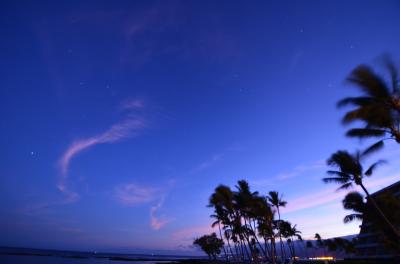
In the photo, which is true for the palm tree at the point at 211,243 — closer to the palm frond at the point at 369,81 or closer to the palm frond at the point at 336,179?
the palm frond at the point at 336,179

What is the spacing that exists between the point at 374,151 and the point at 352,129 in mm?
1948

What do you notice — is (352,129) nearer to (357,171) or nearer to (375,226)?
(357,171)

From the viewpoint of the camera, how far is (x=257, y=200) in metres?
41.7

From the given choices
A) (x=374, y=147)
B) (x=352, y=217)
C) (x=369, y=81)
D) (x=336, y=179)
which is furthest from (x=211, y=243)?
(x=369, y=81)

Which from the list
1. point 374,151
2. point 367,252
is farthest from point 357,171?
point 367,252

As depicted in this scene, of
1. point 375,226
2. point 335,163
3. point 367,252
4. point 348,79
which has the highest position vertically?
point 348,79

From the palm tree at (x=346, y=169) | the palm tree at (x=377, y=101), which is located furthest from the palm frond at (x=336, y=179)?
the palm tree at (x=377, y=101)

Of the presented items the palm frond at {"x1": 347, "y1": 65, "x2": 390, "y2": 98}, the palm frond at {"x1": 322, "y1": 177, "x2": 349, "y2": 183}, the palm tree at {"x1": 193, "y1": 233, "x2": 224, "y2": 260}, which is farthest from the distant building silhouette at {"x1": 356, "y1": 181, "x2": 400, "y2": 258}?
the palm tree at {"x1": 193, "y1": 233, "x2": 224, "y2": 260}

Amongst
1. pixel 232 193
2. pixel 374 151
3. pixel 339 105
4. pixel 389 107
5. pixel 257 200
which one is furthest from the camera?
pixel 232 193

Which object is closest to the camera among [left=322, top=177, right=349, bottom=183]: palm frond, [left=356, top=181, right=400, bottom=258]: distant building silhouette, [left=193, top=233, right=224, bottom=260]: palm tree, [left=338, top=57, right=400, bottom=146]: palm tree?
[left=338, top=57, right=400, bottom=146]: palm tree

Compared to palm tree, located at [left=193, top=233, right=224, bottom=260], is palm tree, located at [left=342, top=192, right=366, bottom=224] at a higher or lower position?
higher

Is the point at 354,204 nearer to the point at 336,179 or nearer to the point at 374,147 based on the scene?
the point at 336,179

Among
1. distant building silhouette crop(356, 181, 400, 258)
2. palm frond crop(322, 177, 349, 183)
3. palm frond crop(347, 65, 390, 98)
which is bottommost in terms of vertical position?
distant building silhouette crop(356, 181, 400, 258)

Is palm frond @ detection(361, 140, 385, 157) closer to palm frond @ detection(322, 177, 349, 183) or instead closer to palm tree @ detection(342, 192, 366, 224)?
palm frond @ detection(322, 177, 349, 183)
